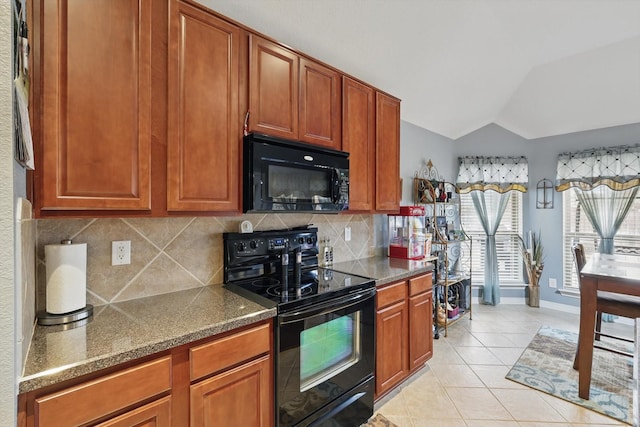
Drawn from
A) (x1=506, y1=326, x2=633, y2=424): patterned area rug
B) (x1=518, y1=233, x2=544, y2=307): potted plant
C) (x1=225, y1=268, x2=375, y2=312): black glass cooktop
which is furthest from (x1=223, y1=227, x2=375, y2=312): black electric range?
(x1=518, y1=233, x2=544, y2=307): potted plant

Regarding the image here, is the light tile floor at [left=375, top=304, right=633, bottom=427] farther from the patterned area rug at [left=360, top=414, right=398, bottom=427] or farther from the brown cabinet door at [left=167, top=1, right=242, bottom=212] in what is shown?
the brown cabinet door at [left=167, top=1, right=242, bottom=212]

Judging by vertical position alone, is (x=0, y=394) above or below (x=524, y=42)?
below

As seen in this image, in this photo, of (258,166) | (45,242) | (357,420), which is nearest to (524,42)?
(258,166)

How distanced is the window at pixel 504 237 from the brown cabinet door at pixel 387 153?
7.46ft

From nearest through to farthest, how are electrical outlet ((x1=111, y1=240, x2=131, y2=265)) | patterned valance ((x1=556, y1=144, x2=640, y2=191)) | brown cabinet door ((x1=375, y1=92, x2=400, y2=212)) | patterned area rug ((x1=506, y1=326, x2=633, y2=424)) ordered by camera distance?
1. electrical outlet ((x1=111, y1=240, x2=131, y2=265))
2. patterned area rug ((x1=506, y1=326, x2=633, y2=424))
3. brown cabinet door ((x1=375, y1=92, x2=400, y2=212))
4. patterned valance ((x1=556, y1=144, x2=640, y2=191))

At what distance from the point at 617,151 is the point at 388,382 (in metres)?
3.94

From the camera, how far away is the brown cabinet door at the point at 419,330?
88.8 inches

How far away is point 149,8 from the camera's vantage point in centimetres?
128

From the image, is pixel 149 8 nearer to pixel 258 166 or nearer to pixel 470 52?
pixel 258 166

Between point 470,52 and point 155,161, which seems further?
point 470,52

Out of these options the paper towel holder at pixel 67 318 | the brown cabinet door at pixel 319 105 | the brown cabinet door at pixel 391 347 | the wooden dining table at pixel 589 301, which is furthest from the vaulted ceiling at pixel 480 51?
the wooden dining table at pixel 589 301

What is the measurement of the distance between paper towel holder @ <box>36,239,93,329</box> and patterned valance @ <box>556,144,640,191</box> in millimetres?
5086

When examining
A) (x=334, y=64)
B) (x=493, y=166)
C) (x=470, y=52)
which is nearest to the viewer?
(x=334, y=64)

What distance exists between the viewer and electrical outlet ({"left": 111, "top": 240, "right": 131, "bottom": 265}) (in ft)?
4.80
